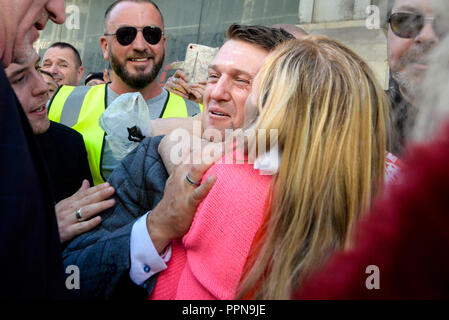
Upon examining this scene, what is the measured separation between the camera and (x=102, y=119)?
7.61ft

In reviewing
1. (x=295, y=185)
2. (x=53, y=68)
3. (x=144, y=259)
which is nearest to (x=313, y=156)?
(x=295, y=185)

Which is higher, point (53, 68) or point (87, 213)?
point (53, 68)

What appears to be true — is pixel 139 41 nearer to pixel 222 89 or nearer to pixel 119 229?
pixel 222 89

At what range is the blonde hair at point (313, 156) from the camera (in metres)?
1.05

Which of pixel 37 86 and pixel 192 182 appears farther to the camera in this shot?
pixel 37 86

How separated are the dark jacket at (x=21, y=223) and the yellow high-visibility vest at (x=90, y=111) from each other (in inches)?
64.3

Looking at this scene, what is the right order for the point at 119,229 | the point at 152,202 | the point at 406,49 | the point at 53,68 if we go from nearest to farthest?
the point at 119,229, the point at 152,202, the point at 406,49, the point at 53,68

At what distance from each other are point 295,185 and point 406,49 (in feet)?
3.99

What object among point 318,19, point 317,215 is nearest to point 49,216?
point 317,215

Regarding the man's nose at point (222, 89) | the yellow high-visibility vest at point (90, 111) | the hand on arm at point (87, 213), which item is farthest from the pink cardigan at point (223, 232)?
the yellow high-visibility vest at point (90, 111)

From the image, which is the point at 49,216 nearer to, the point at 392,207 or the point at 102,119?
the point at 392,207

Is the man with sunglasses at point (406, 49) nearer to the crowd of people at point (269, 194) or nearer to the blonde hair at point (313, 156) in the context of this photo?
the crowd of people at point (269, 194)

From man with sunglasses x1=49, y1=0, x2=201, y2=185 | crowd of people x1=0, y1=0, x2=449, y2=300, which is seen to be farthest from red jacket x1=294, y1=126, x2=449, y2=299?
man with sunglasses x1=49, y1=0, x2=201, y2=185

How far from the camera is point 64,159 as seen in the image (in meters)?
2.35
